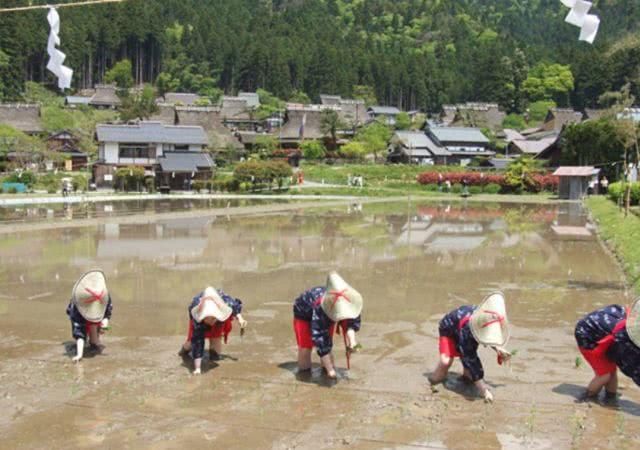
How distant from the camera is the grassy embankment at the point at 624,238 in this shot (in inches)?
553

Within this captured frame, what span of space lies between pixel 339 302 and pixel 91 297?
3.01 m

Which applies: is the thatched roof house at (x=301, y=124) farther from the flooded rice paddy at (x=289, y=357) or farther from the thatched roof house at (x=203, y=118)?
the flooded rice paddy at (x=289, y=357)

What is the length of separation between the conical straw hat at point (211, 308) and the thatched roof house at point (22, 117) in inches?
2343

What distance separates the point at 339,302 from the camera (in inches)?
286

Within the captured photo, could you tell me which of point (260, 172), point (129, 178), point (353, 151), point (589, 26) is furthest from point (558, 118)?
point (589, 26)

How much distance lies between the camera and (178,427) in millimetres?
6039

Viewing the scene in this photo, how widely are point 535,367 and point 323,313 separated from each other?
2.61 meters

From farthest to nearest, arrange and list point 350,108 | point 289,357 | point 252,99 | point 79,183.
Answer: point 252,99 < point 350,108 < point 79,183 < point 289,357

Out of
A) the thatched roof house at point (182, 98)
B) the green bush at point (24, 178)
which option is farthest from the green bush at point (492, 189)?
the thatched roof house at point (182, 98)

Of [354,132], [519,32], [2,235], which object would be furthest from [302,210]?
[519,32]

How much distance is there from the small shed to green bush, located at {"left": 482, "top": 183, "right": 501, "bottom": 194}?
4.96m

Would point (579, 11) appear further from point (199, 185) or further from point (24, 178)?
point (24, 178)

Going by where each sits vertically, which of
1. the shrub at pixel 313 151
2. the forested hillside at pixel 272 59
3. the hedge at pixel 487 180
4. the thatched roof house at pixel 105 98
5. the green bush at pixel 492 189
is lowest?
the green bush at pixel 492 189

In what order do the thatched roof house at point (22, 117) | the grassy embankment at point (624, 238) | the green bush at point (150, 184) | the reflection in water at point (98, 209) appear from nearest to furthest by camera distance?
the grassy embankment at point (624, 238), the reflection in water at point (98, 209), the green bush at point (150, 184), the thatched roof house at point (22, 117)
